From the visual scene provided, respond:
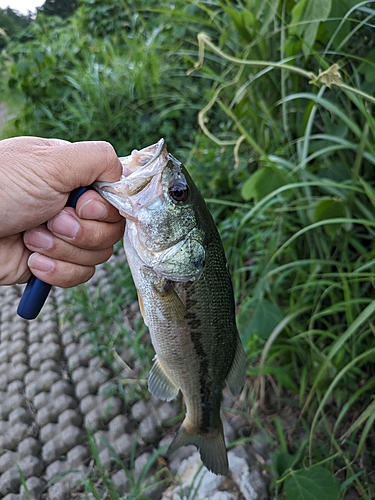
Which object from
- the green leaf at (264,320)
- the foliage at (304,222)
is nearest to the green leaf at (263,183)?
the foliage at (304,222)

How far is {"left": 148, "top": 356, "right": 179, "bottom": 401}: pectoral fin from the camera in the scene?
4.76 feet

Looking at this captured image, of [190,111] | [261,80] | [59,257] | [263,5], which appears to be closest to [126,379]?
[59,257]

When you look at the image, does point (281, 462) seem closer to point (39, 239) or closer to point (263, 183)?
point (263, 183)

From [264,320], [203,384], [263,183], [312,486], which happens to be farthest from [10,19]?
[312,486]

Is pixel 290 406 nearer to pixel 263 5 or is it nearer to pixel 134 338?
pixel 134 338

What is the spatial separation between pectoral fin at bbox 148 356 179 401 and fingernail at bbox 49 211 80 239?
0.52 m

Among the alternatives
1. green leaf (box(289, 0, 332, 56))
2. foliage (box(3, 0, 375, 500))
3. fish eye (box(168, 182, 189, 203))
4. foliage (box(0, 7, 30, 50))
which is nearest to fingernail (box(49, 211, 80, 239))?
fish eye (box(168, 182, 189, 203))

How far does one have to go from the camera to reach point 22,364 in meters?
2.81

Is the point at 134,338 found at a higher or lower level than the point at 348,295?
lower

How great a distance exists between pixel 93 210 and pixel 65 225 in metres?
0.12

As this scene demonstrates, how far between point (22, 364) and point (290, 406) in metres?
1.74

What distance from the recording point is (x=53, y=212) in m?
1.31

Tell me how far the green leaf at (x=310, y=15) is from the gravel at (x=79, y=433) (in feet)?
5.83

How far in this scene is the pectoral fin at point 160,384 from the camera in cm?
145
